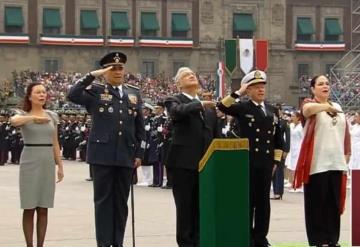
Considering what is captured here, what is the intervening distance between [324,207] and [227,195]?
2.29 meters

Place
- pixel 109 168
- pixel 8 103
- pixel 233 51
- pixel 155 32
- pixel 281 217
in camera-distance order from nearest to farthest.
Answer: pixel 109 168 < pixel 281 217 < pixel 8 103 < pixel 233 51 < pixel 155 32

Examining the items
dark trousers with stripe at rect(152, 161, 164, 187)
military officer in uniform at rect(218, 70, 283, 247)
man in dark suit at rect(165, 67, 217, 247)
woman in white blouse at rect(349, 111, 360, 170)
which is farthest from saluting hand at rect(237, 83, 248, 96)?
woman in white blouse at rect(349, 111, 360, 170)

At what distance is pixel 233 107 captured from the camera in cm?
949

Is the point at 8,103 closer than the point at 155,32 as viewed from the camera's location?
Yes

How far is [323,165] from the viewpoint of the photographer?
31.5 ft

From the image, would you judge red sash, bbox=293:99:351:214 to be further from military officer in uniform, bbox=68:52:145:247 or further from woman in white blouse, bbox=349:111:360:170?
woman in white blouse, bbox=349:111:360:170

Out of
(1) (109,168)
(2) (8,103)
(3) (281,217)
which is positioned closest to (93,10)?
(2) (8,103)

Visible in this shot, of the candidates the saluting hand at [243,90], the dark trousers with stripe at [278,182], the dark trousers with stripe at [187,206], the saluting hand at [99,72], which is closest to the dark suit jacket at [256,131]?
the saluting hand at [243,90]

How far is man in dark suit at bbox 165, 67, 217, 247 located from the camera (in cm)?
933

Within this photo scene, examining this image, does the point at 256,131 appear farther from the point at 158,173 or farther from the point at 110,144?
the point at 158,173

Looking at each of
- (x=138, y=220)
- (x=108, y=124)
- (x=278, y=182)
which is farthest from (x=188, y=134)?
(x=278, y=182)

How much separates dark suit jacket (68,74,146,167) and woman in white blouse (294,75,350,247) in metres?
1.88

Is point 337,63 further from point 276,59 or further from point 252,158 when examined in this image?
point 252,158

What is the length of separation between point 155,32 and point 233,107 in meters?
54.3
